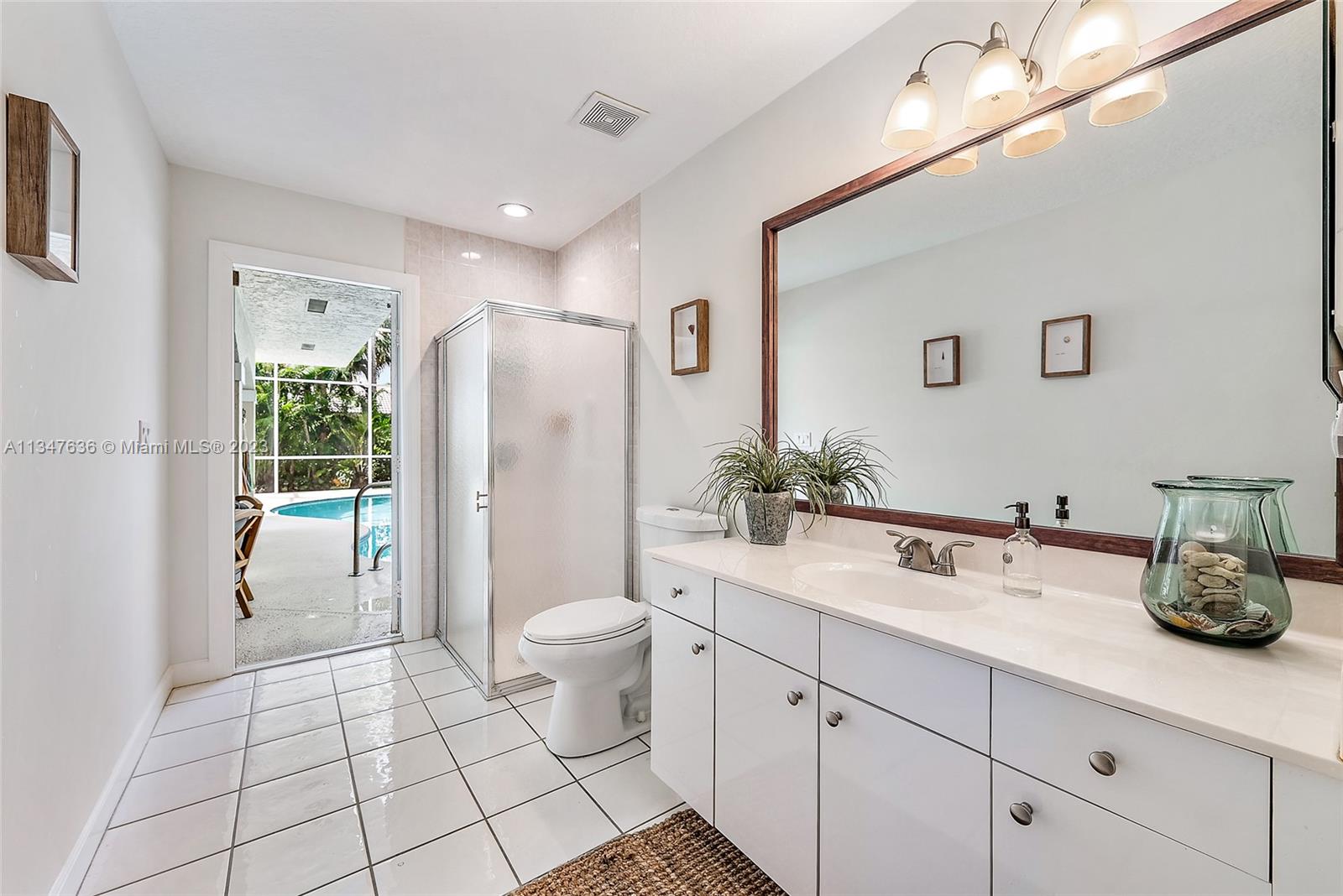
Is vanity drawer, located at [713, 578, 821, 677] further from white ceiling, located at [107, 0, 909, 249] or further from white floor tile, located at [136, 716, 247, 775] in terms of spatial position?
white floor tile, located at [136, 716, 247, 775]

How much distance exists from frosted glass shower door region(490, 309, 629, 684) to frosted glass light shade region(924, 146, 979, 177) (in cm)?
165

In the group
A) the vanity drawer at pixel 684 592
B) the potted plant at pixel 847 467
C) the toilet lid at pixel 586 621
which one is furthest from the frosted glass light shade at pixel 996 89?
the toilet lid at pixel 586 621

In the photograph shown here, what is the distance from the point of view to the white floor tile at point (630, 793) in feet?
5.75

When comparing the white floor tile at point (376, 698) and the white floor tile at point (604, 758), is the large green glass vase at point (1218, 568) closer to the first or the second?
the white floor tile at point (604, 758)

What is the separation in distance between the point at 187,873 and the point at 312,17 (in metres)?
2.46

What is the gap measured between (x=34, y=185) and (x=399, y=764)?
1.92m

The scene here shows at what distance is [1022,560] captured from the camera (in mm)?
1300

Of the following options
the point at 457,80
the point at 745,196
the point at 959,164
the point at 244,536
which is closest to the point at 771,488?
the point at 959,164

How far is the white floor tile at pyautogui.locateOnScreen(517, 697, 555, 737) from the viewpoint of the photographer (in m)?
2.28

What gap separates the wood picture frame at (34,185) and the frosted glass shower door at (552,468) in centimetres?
141

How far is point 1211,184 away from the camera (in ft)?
3.57

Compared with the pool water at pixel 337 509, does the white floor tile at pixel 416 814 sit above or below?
below

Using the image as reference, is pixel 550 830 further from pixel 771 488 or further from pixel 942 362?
pixel 942 362

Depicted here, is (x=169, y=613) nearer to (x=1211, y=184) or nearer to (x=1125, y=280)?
(x=1125, y=280)
